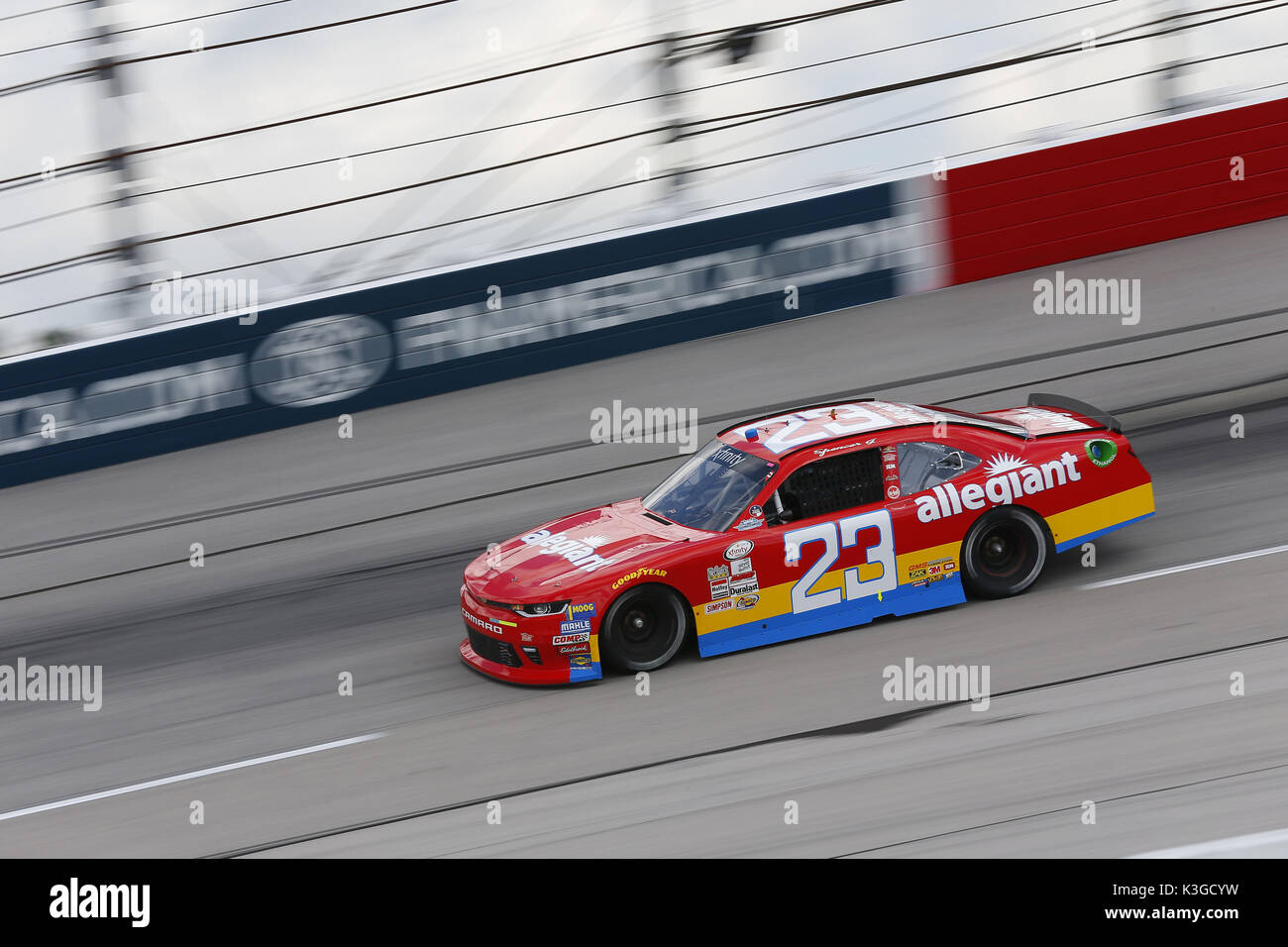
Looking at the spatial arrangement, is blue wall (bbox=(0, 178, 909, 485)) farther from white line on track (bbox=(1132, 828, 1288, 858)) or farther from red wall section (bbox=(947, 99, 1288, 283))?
white line on track (bbox=(1132, 828, 1288, 858))

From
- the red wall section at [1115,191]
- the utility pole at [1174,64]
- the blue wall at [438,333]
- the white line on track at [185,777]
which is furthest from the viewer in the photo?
the utility pole at [1174,64]

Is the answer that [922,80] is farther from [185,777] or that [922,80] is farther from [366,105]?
[185,777]

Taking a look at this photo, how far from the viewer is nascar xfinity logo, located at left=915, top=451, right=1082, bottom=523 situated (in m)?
8.40

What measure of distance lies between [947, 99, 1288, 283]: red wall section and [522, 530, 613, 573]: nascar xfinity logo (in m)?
8.63

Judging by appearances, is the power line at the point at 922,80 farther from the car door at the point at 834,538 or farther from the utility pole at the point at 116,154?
the car door at the point at 834,538

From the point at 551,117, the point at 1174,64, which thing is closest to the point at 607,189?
the point at 551,117

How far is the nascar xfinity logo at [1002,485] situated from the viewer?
27.6 feet

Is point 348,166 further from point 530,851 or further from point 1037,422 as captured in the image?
point 530,851

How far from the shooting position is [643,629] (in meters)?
8.15

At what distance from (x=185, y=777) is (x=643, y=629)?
104 inches

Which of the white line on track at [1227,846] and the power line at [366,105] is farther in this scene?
the power line at [366,105]

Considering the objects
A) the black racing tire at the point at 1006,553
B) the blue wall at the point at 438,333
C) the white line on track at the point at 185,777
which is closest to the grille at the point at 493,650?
the white line on track at the point at 185,777

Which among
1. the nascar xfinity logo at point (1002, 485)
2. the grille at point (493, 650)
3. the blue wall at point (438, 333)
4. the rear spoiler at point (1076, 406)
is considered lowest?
the grille at point (493, 650)
